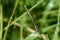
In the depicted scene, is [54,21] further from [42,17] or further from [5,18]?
[5,18]

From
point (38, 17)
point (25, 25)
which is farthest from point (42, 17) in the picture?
point (25, 25)

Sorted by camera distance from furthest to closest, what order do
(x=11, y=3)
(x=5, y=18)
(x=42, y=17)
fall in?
(x=42, y=17), (x=5, y=18), (x=11, y=3)

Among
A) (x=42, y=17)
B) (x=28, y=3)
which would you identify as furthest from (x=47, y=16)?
(x=28, y=3)

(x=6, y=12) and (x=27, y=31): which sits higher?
(x=6, y=12)

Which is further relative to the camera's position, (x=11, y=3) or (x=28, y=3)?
(x=28, y=3)

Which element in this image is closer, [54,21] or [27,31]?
[27,31]

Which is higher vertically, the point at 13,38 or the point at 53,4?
the point at 53,4

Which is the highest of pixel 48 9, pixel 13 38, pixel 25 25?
pixel 48 9

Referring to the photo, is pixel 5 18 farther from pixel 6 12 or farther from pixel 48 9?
pixel 48 9

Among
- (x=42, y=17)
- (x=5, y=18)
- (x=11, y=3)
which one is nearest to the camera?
(x=11, y=3)
